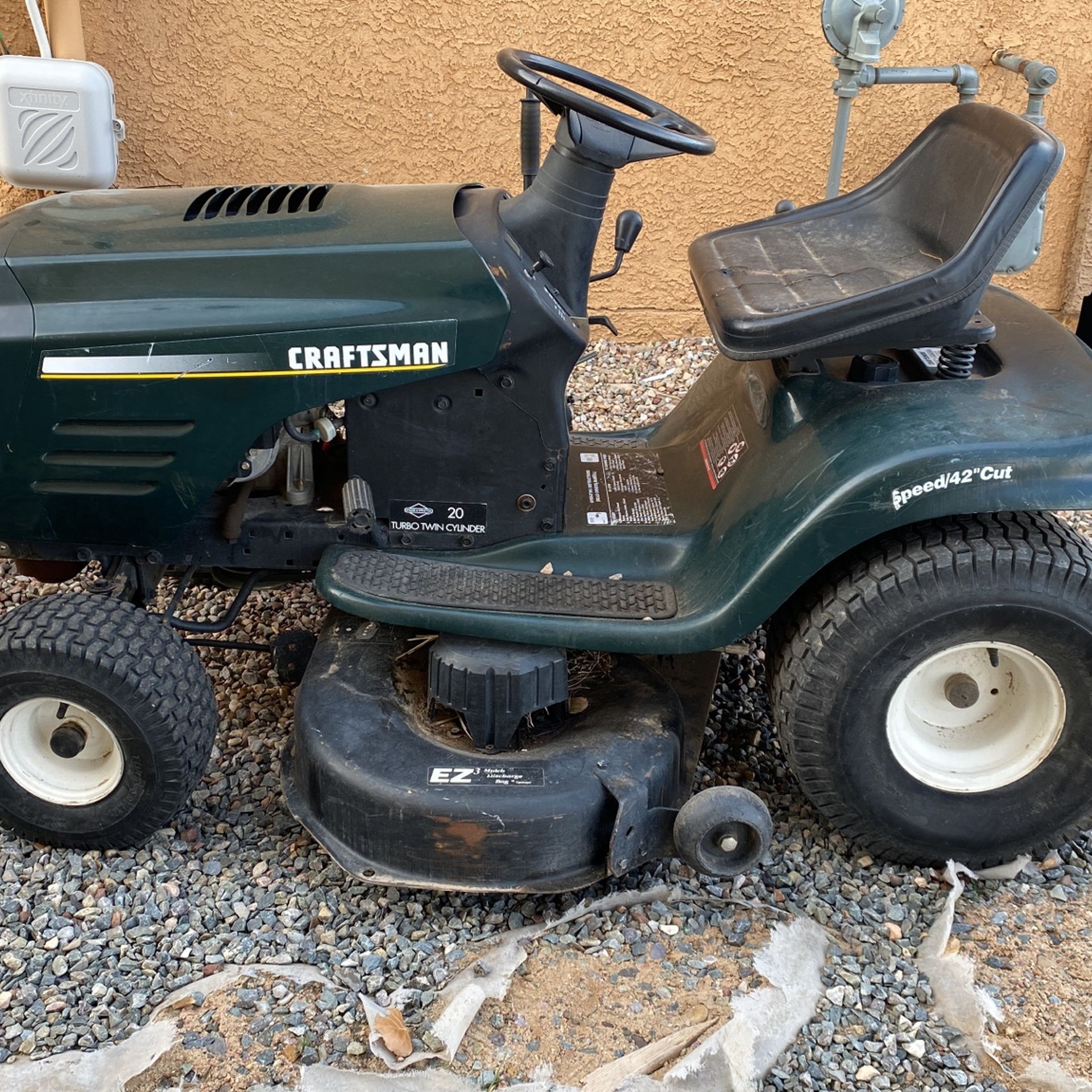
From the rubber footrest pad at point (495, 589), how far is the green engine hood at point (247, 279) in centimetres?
45

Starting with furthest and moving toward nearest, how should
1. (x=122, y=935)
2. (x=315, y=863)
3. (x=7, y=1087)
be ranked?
(x=315, y=863) < (x=122, y=935) < (x=7, y=1087)

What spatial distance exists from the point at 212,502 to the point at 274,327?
43 centimetres

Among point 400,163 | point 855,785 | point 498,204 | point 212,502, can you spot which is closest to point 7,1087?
point 212,502

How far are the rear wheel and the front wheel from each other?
1189mm

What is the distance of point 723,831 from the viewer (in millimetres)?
2324

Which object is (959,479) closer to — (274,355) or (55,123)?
(274,355)

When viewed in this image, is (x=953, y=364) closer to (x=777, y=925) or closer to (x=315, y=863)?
(x=777, y=925)

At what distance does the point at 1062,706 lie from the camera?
2.45 metres

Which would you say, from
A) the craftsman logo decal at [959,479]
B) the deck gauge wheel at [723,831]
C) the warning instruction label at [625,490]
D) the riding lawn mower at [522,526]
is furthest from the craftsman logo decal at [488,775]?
the craftsman logo decal at [959,479]

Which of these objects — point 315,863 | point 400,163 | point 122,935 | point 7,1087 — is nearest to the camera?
point 7,1087

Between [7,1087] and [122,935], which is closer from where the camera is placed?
[7,1087]

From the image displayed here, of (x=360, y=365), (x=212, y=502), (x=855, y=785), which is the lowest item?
(x=855, y=785)

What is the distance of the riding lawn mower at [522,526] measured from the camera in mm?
2320

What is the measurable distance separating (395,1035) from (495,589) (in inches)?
34.9
